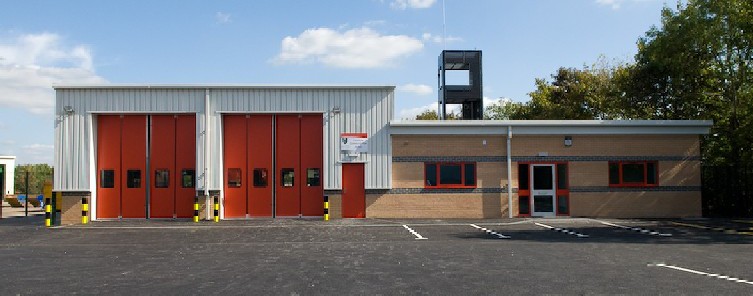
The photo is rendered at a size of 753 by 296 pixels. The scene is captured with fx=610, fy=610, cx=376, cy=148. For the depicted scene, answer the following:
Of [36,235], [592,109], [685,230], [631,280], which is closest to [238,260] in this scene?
[631,280]

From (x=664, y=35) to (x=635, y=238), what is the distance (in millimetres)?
12597

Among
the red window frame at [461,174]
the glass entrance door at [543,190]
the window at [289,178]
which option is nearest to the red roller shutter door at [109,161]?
the window at [289,178]

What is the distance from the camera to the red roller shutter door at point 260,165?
70.8ft

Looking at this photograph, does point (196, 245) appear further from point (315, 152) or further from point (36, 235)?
point (315, 152)

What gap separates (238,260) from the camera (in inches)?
453

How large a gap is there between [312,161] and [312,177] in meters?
0.57

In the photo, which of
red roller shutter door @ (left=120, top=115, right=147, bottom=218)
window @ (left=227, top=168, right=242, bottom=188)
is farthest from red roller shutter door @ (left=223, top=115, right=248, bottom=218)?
red roller shutter door @ (left=120, top=115, right=147, bottom=218)

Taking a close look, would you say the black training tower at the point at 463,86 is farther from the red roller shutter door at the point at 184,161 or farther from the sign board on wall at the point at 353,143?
the red roller shutter door at the point at 184,161

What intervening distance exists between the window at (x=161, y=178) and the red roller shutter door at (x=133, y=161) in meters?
0.45

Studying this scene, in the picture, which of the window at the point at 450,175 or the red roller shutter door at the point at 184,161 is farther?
the window at the point at 450,175

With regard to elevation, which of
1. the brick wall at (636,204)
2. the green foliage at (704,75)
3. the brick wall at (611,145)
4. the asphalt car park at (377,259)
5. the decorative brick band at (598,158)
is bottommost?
the asphalt car park at (377,259)

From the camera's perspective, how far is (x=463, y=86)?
33062 millimetres

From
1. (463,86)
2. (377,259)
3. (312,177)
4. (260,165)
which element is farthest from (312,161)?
(463,86)

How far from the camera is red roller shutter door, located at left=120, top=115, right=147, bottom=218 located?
2147 centimetres
